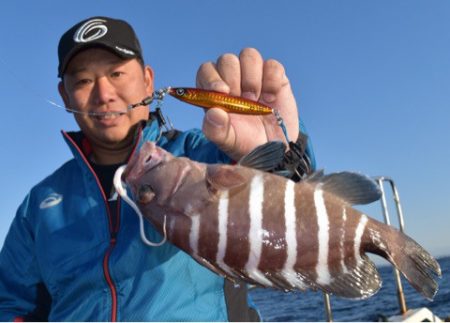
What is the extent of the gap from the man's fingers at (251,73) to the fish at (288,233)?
0.53 m

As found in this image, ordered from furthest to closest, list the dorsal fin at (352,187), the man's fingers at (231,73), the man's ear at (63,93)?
the man's ear at (63,93), the man's fingers at (231,73), the dorsal fin at (352,187)

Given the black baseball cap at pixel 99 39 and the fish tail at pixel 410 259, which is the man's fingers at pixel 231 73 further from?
the black baseball cap at pixel 99 39

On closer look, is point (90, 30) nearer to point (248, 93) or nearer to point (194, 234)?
point (248, 93)

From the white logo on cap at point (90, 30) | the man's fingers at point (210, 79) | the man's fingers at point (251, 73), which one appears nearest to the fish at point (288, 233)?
the man's fingers at point (210, 79)

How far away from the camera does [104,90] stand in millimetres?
3688

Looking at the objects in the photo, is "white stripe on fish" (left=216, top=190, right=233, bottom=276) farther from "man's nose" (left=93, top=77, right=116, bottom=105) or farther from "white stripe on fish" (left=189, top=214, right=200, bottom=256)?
"man's nose" (left=93, top=77, right=116, bottom=105)

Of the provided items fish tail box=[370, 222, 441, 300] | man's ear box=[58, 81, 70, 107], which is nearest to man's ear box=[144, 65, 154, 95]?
man's ear box=[58, 81, 70, 107]

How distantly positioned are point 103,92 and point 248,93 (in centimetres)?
139

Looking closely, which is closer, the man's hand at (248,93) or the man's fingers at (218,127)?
the man's fingers at (218,127)

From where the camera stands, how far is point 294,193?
2.35m

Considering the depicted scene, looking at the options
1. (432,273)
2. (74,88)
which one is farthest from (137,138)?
(432,273)

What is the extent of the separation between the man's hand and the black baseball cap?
4.21 ft

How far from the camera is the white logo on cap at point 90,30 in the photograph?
12.6ft

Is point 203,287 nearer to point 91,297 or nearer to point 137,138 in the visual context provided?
point 91,297
